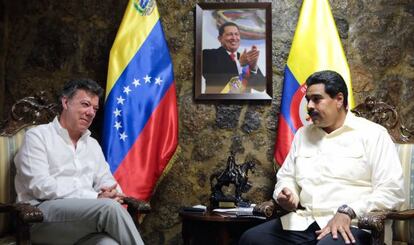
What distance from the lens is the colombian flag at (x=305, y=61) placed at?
332cm

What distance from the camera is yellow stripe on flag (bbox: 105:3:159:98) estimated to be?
3.41m

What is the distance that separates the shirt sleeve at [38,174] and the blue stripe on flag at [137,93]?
2.12 ft

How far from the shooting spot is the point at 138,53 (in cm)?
343

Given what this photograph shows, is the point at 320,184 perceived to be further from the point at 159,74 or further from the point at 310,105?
the point at 159,74

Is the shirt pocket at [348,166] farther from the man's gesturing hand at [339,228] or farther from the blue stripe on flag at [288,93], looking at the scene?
the blue stripe on flag at [288,93]

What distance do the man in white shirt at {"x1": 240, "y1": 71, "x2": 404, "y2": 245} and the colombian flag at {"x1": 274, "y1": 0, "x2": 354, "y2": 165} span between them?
581mm

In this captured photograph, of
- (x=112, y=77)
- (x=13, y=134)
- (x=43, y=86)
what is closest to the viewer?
(x=13, y=134)

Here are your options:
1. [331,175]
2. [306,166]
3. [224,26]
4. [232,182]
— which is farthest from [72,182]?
[224,26]

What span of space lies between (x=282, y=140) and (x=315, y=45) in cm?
67

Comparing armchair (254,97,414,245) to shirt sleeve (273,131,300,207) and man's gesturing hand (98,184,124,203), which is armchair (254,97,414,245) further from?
man's gesturing hand (98,184,124,203)

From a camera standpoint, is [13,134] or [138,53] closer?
[13,134]

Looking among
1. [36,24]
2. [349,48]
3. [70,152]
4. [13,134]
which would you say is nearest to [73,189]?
[70,152]

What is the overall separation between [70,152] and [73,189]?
230 millimetres

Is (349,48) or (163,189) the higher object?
(349,48)
